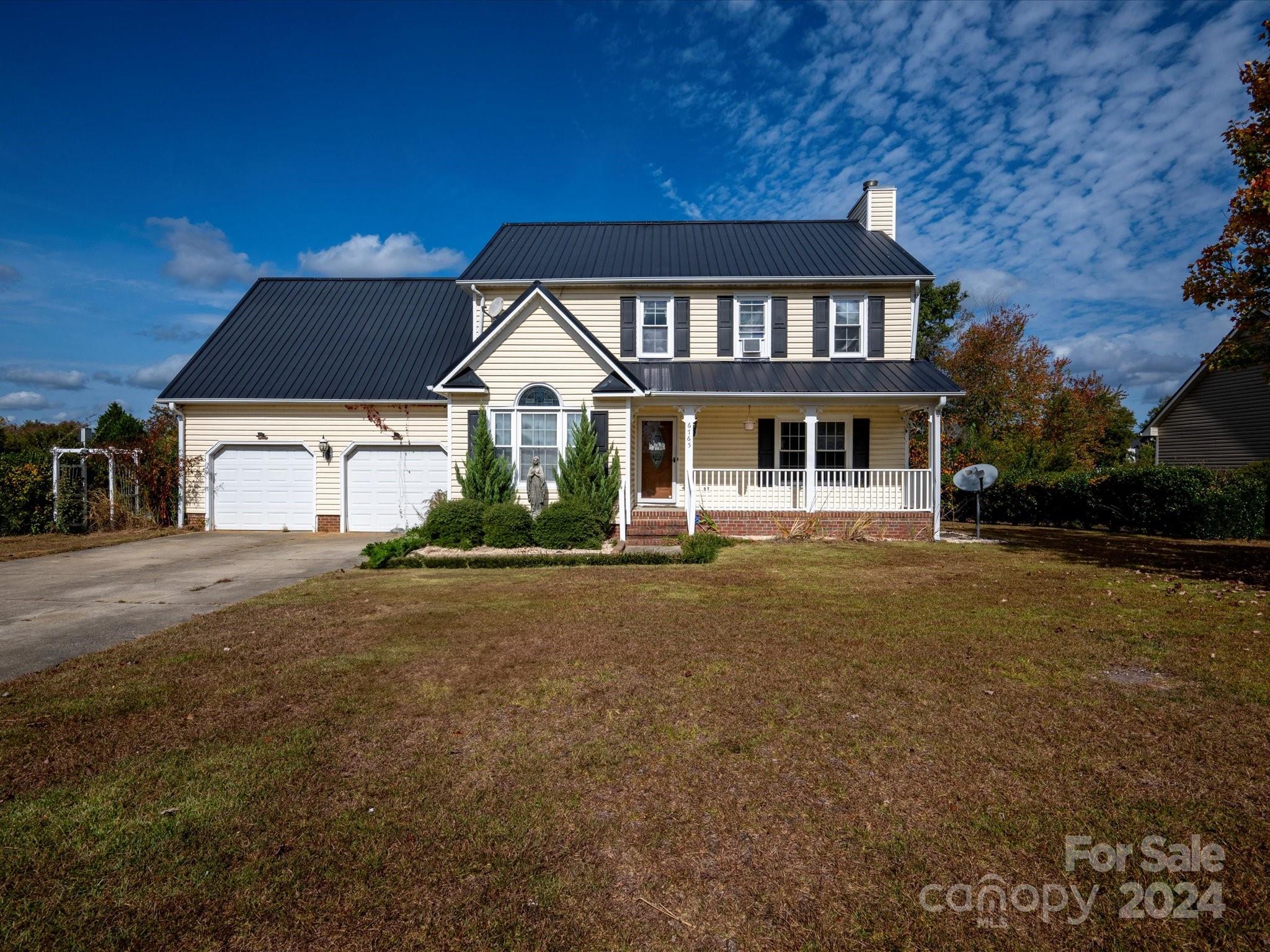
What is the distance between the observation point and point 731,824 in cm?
311

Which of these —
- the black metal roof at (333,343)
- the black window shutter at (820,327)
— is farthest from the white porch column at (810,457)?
the black metal roof at (333,343)

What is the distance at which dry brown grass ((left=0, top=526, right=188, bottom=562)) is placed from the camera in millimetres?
12625

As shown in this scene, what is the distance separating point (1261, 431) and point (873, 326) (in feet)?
44.5

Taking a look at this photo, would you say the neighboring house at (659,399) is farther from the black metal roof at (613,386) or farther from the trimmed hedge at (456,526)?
the trimmed hedge at (456,526)

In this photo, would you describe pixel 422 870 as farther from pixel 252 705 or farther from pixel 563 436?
pixel 563 436

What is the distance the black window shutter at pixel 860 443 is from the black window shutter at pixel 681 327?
200 inches

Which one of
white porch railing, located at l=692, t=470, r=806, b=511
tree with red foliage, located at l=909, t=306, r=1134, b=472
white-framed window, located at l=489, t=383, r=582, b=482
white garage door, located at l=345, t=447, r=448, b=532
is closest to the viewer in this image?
white-framed window, located at l=489, t=383, r=582, b=482

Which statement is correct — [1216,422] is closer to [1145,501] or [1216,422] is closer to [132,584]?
[1145,501]

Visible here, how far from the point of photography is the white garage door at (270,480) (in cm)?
1716

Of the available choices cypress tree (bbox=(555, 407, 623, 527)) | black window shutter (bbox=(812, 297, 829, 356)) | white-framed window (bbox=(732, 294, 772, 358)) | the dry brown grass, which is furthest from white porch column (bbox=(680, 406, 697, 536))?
the dry brown grass

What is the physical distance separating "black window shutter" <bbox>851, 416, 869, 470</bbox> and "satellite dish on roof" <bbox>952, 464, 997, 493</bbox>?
235 centimetres

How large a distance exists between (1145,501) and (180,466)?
26378mm

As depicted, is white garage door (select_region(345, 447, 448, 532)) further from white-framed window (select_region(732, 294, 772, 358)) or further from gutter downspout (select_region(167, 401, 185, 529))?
white-framed window (select_region(732, 294, 772, 358))

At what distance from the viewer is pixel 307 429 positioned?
1698 cm
